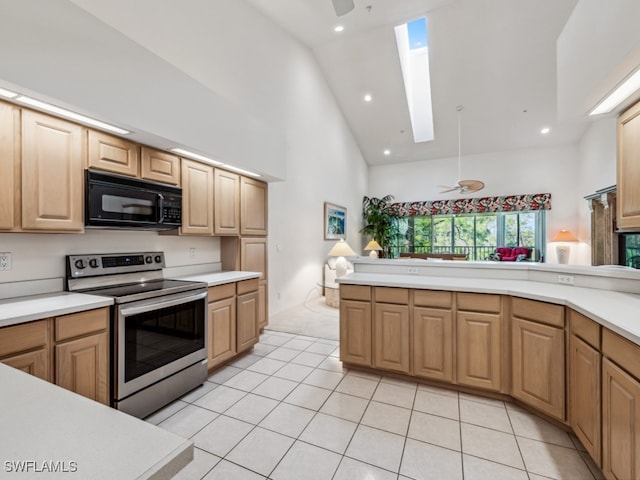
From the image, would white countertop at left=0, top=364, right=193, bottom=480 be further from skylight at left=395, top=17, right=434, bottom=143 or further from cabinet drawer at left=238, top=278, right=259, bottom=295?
skylight at left=395, top=17, right=434, bottom=143

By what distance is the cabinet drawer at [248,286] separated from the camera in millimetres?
3111

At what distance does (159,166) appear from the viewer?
2529mm

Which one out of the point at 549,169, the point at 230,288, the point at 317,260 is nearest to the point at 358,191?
the point at 317,260

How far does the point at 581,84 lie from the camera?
6.36ft

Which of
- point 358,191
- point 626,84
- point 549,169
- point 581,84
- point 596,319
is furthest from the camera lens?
point 358,191

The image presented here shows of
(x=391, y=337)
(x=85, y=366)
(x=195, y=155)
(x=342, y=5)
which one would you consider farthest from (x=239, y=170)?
(x=391, y=337)

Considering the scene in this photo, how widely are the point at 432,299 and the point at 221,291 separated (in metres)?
1.88

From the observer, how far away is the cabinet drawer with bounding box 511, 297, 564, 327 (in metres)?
1.96

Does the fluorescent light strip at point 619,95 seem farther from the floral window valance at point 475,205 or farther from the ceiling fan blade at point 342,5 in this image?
the floral window valance at point 475,205

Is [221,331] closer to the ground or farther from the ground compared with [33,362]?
closer to the ground

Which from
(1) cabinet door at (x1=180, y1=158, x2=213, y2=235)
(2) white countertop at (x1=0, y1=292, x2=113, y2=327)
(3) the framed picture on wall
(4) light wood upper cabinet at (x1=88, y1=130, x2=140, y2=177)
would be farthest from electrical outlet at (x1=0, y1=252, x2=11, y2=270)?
(3) the framed picture on wall

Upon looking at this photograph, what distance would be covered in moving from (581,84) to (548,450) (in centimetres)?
227

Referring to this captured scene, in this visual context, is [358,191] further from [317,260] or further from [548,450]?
[548,450]

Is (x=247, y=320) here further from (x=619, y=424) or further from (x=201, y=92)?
(x=619, y=424)
